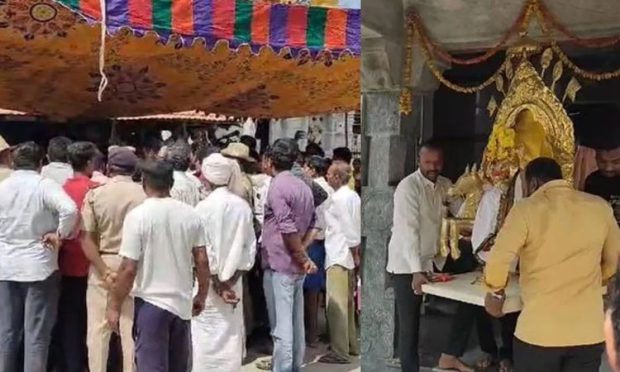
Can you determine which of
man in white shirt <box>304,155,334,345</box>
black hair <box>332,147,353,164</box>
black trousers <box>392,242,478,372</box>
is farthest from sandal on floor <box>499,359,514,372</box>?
black hair <box>332,147,353,164</box>

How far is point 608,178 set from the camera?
17.0 ft

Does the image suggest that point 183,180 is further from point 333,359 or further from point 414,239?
point 333,359

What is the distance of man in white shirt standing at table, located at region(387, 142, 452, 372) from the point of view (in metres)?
5.31

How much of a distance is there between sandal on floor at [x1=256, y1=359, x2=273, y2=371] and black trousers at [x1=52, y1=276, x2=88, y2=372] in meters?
1.44

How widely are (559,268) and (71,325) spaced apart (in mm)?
3280

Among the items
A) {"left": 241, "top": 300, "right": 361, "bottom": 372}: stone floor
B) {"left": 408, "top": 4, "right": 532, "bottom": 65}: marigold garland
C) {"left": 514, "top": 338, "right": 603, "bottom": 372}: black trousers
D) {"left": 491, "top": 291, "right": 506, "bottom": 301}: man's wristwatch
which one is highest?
{"left": 408, "top": 4, "right": 532, "bottom": 65}: marigold garland

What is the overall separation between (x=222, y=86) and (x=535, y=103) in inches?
147

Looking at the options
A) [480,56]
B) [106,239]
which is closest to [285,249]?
[106,239]

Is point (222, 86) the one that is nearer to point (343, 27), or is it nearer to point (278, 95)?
point (278, 95)

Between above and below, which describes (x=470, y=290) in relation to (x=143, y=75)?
below

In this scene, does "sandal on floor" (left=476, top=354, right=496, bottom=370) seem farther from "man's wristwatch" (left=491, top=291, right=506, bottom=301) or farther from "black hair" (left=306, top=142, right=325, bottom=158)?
"black hair" (left=306, top=142, right=325, bottom=158)

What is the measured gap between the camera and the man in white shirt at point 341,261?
22.4 feet

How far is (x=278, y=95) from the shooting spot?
28.2 feet

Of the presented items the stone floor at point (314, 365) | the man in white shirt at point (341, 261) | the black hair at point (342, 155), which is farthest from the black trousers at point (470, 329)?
the black hair at point (342, 155)
